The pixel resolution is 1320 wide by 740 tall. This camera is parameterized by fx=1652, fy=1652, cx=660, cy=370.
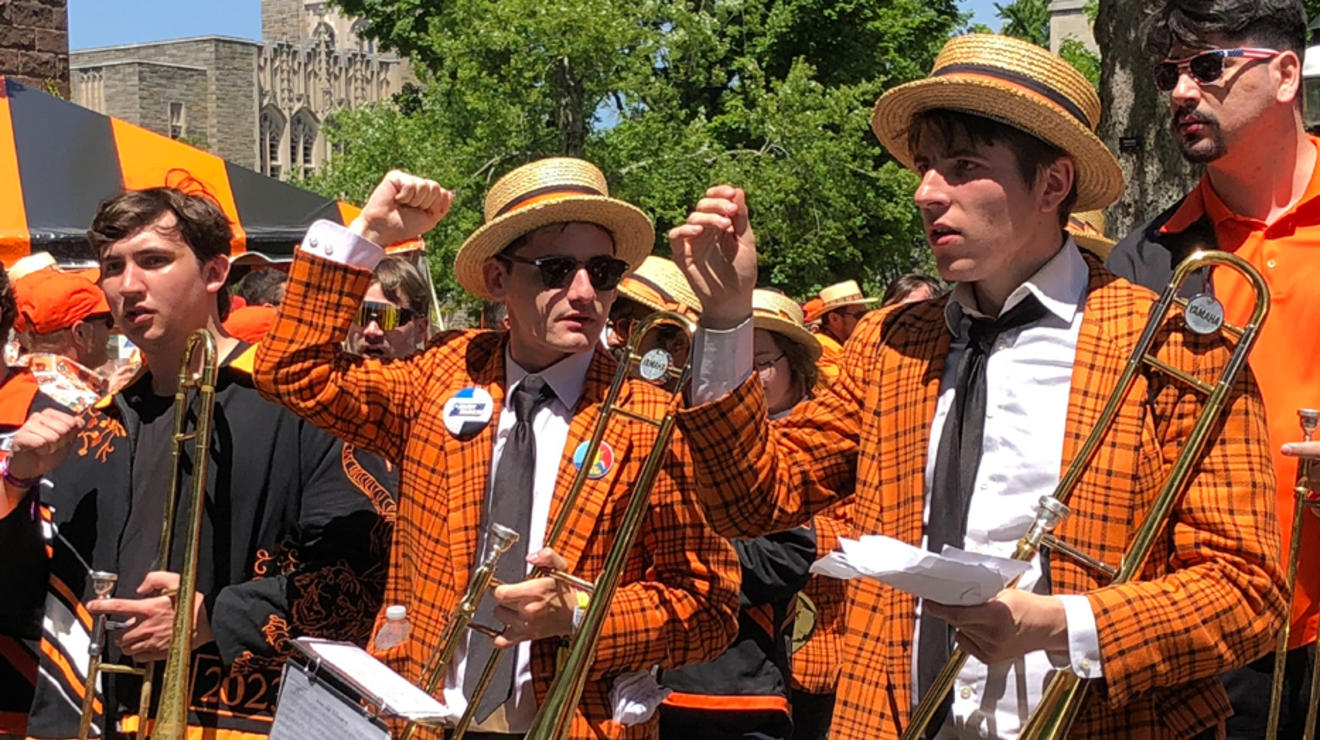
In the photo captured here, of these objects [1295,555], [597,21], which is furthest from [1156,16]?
[597,21]

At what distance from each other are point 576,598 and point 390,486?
0.92m

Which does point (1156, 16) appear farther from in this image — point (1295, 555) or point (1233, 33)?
point (1295, 555)

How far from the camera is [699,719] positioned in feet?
15.6

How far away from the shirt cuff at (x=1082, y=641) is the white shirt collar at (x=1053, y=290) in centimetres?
57

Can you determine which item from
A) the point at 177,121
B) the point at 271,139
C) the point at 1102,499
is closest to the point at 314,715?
the point at 1102,499

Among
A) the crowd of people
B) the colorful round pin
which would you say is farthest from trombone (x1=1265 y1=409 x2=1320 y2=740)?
the colorful round pin

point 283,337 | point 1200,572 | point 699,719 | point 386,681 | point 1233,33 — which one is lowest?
point 699,719

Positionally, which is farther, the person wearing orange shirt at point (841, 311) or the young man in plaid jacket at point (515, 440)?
the person wearing orange shirt at point (841, 311)

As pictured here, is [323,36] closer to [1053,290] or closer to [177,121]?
[177,121]

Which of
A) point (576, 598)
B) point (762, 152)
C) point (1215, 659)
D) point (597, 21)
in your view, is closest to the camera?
point (1215, 659)

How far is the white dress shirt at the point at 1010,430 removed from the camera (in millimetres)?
2852

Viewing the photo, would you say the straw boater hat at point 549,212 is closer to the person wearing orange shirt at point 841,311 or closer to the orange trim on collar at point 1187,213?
the orange trim on collar at point 1187,213

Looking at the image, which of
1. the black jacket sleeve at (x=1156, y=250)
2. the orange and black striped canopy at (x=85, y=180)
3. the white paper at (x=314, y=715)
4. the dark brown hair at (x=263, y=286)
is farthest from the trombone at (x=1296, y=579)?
the orange and black striped canopy at (x=85, y=180)

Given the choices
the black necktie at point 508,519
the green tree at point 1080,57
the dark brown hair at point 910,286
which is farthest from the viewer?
the green tree at point 1080,57
